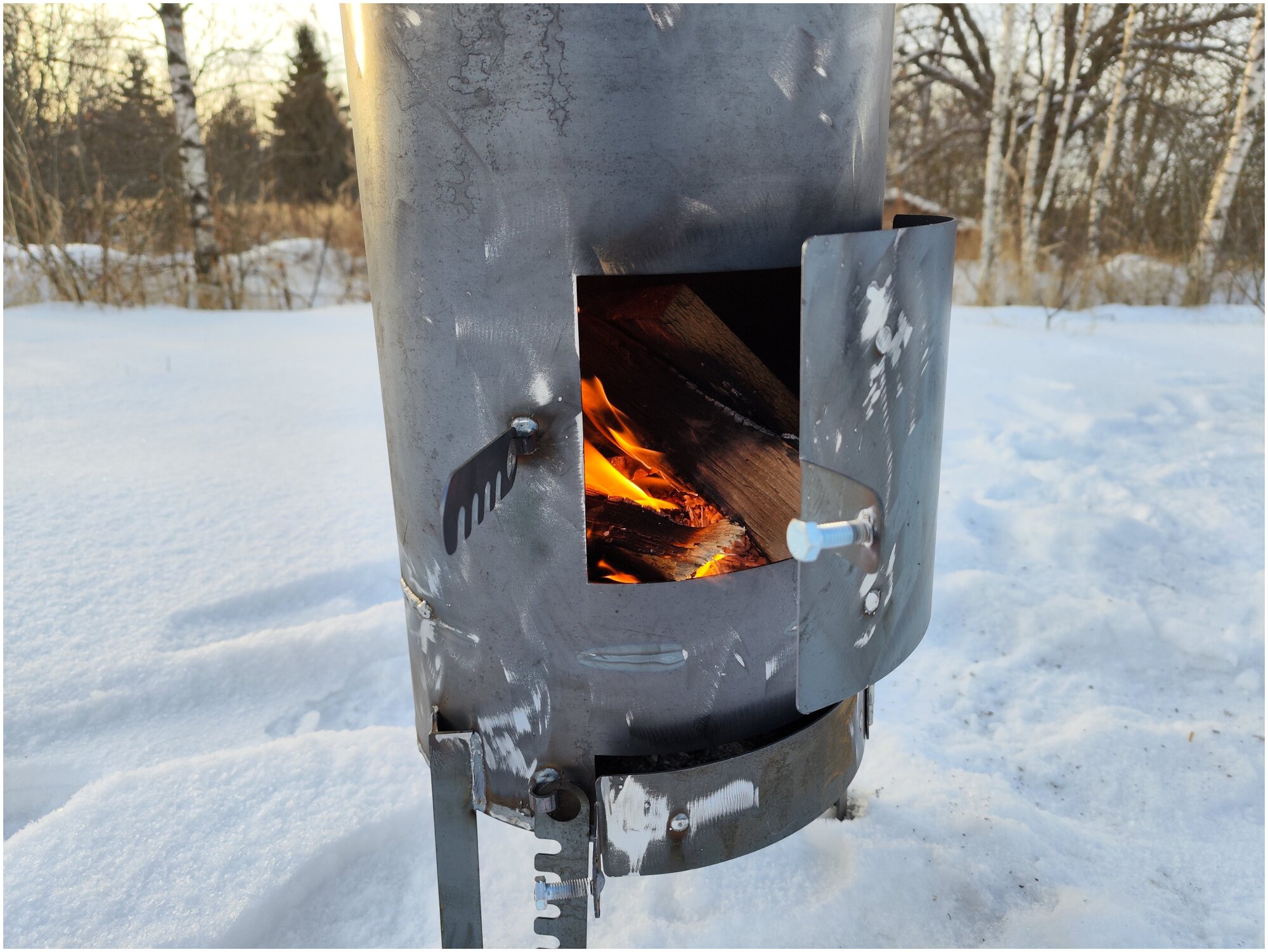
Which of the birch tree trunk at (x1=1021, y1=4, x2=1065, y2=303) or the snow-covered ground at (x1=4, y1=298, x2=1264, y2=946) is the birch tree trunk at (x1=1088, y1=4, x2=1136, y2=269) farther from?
the snow-covered ground at (x1=4, y1=298, x2=1264, y2=946)

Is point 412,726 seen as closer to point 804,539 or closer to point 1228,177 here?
point 804,539

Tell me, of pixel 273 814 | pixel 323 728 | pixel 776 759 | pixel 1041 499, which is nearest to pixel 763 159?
pixel 776 759

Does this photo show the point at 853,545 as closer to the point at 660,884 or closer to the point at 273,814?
the point at 660,884

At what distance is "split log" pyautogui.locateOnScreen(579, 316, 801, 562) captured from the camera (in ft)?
4.57

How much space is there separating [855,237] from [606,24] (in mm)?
409

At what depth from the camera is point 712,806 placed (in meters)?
1.38

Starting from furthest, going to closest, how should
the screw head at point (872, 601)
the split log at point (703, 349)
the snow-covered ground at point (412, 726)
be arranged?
the snow-covered ground at point (412, 726) → the split log at point (703, 349) → the screw head at point (872, 601)

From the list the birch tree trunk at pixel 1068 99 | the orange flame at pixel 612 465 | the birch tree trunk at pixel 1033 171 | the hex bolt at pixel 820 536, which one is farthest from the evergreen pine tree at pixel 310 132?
the hex bolt at pixel 820 536

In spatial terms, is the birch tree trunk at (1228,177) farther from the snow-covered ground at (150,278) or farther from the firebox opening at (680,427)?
the firebox opening at (680,427)

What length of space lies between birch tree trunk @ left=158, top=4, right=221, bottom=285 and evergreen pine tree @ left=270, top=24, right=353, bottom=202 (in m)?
6.83

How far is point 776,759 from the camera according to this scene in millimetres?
1417

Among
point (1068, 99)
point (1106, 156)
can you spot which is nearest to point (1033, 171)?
point (1106, 156)

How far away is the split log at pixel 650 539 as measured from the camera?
1423mm

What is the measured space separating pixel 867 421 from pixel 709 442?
0.96 ft
